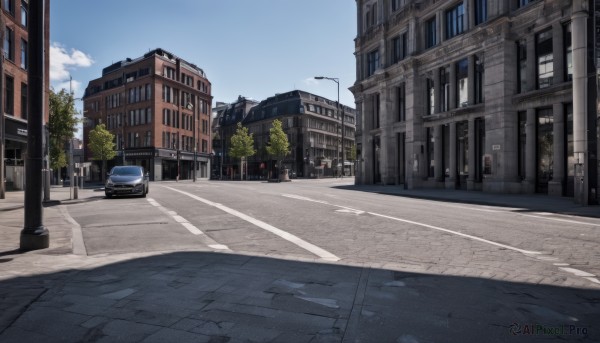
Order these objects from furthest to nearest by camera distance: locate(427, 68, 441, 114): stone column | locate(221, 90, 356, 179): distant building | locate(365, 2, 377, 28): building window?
locate(221, 90, 356, 179): distant building < locate(365, 2, 377, 28): building window < locate(427, 68, 441, 114): stone column

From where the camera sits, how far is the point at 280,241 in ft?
24.1

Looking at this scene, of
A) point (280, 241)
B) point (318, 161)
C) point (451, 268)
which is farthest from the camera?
point (318, 161)

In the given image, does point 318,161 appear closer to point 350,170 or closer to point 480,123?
point 350,170

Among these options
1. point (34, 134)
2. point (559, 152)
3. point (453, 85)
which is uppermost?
point (453, 85)

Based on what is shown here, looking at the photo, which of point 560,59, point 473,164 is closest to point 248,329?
point 560,59

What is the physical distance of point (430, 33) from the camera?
30.6 metres

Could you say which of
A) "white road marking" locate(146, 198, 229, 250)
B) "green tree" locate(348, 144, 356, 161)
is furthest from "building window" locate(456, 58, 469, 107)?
"green tree" locate(348, 144, 356, 161)

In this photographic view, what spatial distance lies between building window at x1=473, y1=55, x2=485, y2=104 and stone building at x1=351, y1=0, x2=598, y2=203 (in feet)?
0.21

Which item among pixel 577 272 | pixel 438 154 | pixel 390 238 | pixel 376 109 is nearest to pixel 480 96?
pixel 438 154

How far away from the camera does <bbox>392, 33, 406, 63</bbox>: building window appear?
33438 millimetres

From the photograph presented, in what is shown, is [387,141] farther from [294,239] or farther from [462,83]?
[294,239]

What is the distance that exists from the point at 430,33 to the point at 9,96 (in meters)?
28.8

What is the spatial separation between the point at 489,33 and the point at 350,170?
68.8 m

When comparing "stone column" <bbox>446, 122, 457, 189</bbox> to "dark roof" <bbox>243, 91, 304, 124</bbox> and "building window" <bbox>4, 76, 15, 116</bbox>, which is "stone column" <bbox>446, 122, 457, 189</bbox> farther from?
"dark roof" <bbox>243, 91, 304, 124</bbox>
